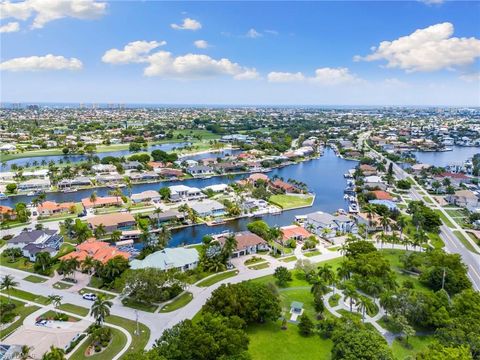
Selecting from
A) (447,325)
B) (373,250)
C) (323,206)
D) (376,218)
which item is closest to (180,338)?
(447,325)

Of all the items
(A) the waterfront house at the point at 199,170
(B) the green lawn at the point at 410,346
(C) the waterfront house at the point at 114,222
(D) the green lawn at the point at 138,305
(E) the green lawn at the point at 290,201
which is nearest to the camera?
(B) the green lawn at the point at 410,346

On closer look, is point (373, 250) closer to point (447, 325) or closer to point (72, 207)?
point (447, 325)

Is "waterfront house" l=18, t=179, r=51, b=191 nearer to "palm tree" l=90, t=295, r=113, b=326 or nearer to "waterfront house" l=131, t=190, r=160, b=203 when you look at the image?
"waterfront house" l=131, t=190, r=160, b=203

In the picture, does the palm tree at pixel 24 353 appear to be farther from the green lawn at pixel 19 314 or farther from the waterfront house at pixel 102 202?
the waterfront house at pixel 102 202

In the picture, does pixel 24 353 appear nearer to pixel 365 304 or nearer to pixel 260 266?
pixel 260 266

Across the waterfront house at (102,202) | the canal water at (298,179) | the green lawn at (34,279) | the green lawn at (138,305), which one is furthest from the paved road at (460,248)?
the waterfront house at (102,202)

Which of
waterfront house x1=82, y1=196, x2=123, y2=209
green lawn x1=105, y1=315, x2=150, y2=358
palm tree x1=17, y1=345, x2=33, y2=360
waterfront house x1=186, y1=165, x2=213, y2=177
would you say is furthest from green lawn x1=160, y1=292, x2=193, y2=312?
waterfront house x1=186, y1=165, x2=213, y2=177

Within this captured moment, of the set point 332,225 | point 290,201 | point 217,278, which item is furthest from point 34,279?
point 290,201
